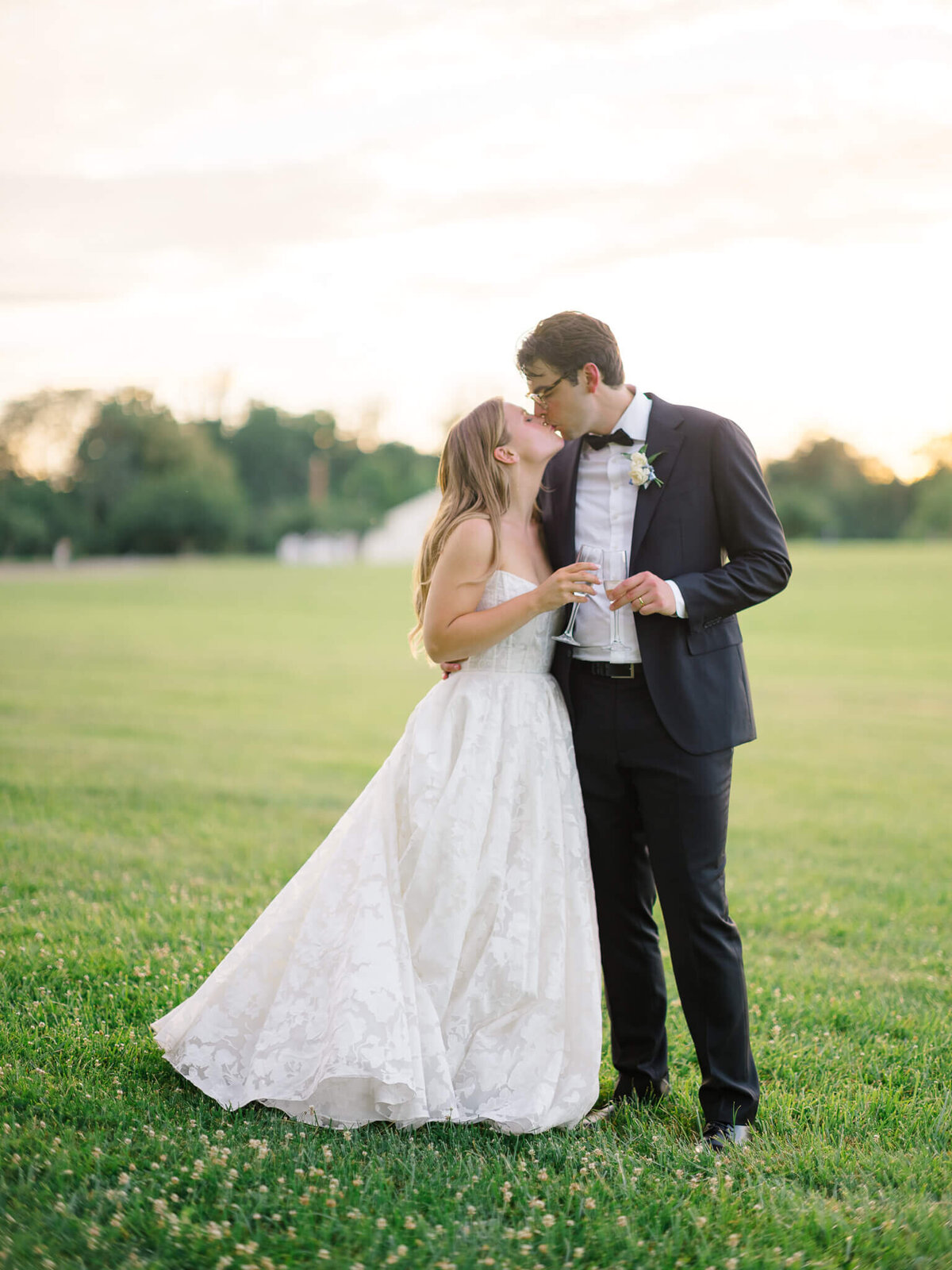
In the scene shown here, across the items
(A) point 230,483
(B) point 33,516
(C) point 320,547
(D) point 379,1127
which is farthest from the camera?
(C) point 320,547

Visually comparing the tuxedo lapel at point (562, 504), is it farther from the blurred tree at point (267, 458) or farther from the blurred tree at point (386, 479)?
the blurred tree at point (267, 458)

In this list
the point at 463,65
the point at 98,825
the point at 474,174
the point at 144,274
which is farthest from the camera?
the point at 144,274

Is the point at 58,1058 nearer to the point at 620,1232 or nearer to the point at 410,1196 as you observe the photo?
the point at 410,1196

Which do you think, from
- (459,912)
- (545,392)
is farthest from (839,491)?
(459,912)

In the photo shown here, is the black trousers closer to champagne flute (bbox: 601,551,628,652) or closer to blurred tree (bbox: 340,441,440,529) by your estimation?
champagne flute (bbox: 601,551,628,652)

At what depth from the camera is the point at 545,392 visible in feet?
12.6

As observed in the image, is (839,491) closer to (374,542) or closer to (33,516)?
(374,542)

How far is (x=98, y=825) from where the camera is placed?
7906 millimetres

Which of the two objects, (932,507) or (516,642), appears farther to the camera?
(932,507)

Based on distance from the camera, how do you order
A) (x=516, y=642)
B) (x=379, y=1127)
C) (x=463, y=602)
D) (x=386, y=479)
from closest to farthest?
(x=379, y=1127) → (x=463, y=602) → (x=516, y=642) → (x=386, y=479)

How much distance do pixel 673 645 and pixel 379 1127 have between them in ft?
6.24

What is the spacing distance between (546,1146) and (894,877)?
4582mm

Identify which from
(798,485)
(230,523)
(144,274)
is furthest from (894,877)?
(798,485)

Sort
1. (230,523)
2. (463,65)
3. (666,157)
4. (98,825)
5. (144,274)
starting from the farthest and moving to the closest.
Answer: (230,523) → (144,274) → (666,157) → (463,65) → (98,825)
